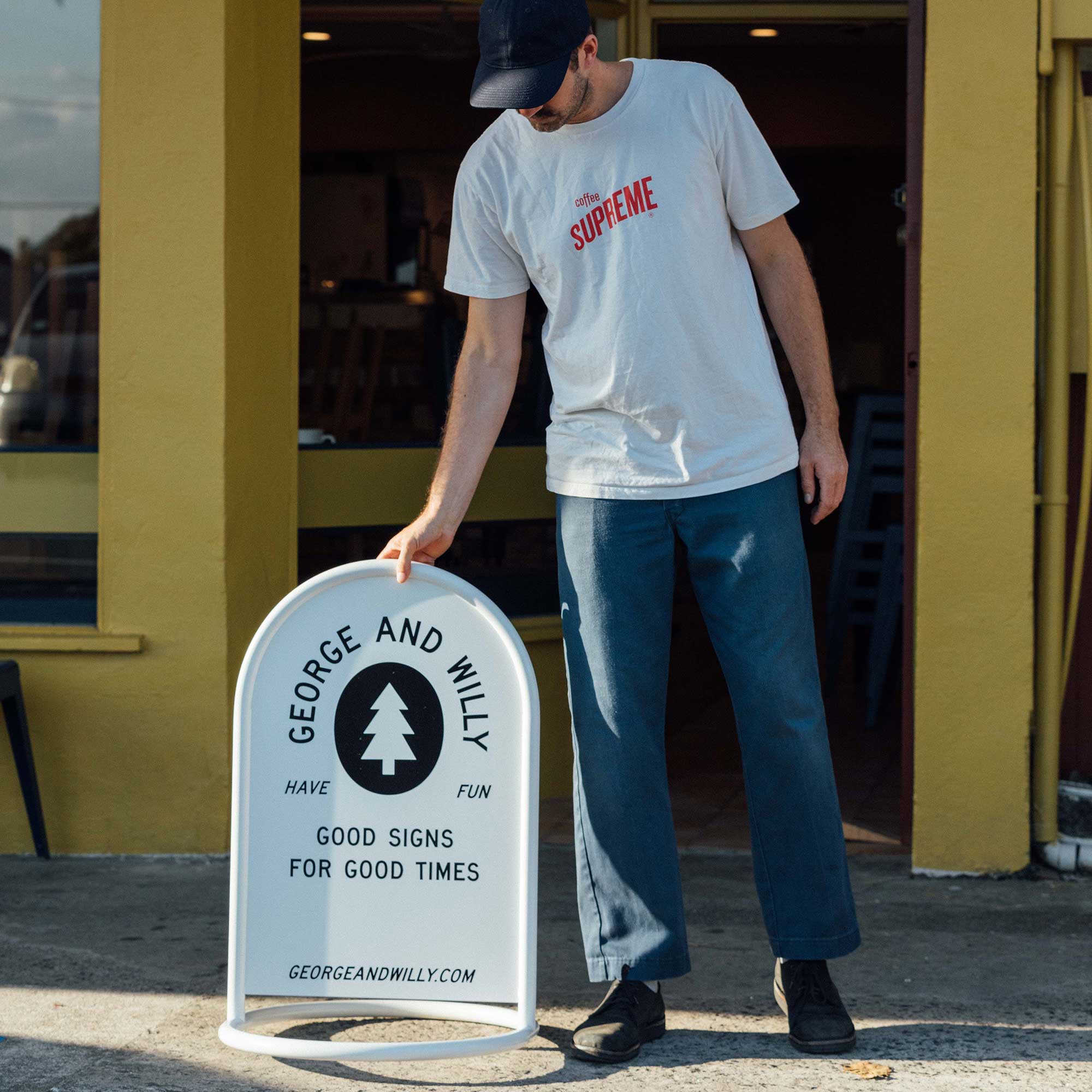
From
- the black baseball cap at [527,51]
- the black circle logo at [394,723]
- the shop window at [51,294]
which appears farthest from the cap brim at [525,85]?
the shop window at [51,294]

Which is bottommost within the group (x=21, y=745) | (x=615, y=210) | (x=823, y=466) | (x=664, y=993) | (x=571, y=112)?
(x=664, y=993)

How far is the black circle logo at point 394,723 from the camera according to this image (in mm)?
2762

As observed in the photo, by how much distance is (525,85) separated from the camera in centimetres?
258

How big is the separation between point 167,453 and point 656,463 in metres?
1.90

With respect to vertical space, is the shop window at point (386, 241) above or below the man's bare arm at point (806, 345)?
above

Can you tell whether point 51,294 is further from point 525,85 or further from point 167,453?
point 525,85

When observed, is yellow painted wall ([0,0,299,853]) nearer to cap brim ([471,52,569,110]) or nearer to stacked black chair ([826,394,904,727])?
cap brim ([471,52,569,110])

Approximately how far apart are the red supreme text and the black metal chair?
2276 mm

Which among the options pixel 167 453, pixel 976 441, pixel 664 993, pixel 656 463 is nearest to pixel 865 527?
pixel 976 441

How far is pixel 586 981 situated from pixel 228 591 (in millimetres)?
1596

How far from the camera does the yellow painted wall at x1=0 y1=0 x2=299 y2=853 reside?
13.7 feet

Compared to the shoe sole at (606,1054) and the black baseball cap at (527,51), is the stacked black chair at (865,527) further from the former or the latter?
the black baseball cap at (527,51)

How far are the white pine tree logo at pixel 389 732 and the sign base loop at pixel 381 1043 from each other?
0.46m

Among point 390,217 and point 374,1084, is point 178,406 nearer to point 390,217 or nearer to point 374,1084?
point 374,1084
